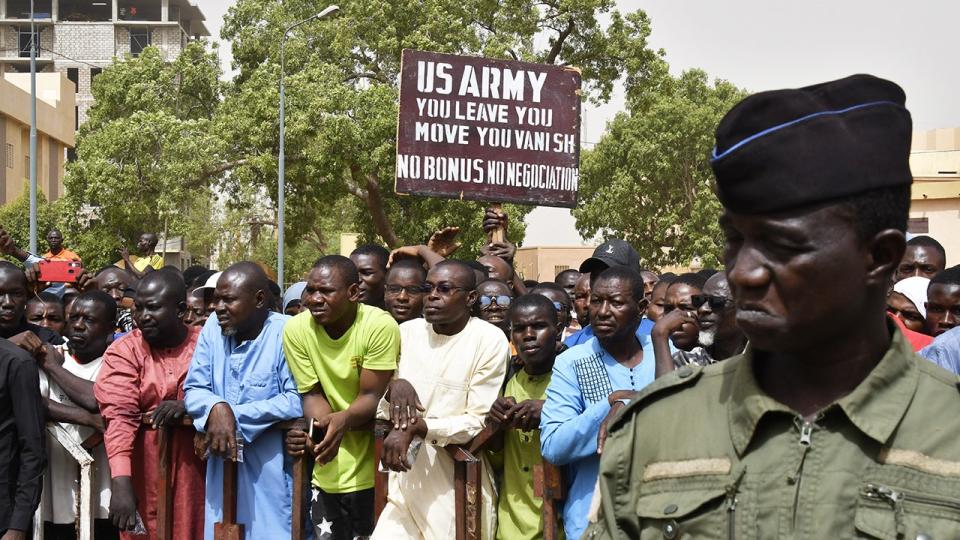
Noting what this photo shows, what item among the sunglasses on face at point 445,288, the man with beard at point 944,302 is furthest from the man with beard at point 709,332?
the sunglasses on face at point 445,288

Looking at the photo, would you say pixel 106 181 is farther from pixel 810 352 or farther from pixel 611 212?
pixel 810 352

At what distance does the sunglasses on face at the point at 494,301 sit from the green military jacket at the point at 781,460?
14.9 ft

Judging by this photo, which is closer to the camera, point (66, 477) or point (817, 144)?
point (817, 144)

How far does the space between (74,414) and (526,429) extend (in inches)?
96.3

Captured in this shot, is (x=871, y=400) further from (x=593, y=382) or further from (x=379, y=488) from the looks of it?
(x=379, y=488)

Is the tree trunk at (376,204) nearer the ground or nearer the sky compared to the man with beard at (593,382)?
nearer the sky

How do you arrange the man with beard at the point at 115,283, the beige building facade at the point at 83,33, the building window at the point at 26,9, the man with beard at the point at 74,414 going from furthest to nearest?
the building window at the point at 26,9 < the beige building facade at the point at 83,33 < the man with beard at the point at 115,283 < the man with beard at the point at 74,414

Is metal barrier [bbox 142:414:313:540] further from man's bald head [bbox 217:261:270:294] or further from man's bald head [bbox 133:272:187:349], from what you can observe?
man's bald head [bbox 217:261:270:294]

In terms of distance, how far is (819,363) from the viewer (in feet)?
6.35

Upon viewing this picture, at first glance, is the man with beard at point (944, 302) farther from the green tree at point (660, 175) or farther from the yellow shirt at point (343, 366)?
the green tree at point (660, 175)

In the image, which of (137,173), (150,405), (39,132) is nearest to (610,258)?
(150,405)

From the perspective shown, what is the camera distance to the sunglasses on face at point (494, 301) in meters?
6.63

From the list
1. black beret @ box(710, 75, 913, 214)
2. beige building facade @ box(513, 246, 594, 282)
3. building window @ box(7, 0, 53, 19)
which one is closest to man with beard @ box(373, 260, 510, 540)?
black beret @ box(710, 75, 913, 214)

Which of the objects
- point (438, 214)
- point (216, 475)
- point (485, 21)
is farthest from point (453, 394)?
point (485, 21)
